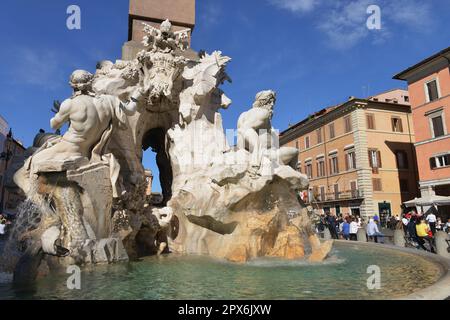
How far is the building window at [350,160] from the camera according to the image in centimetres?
2838

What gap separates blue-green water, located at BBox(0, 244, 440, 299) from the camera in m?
3.12

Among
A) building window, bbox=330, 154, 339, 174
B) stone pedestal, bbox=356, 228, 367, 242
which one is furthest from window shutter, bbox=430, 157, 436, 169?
stone pedestal, bbox=356, 228, 367, 242

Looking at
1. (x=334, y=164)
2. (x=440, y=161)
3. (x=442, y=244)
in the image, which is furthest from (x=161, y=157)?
(x=334, y=164)

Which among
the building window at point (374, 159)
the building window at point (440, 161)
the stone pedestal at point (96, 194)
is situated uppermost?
the building window at point (374, 159)

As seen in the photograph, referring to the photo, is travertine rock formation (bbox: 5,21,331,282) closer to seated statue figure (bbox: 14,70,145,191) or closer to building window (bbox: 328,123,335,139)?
seated statue figure (bbox: 14,70,145,191)

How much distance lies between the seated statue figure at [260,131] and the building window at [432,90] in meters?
21.1

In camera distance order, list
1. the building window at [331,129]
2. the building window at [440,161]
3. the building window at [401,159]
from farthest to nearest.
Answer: the building window at [331,129] → the building window at [401,159] → the building window at [440,161]

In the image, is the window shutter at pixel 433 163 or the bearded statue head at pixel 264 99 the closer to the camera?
the bearded statue head at pixel 264 99

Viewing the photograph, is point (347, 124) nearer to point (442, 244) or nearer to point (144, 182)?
point (442, 244)

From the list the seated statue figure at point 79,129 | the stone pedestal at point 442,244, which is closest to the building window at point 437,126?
the stone pedestal at point 442,244

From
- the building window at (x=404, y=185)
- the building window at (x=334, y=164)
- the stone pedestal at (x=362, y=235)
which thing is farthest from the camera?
the building window at (x=334, y=164)

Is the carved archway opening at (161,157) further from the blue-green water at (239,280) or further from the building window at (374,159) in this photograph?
the building window at (374,159)

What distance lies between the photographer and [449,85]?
21828 mm
